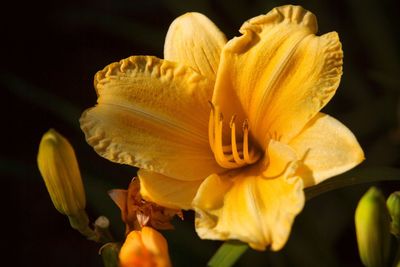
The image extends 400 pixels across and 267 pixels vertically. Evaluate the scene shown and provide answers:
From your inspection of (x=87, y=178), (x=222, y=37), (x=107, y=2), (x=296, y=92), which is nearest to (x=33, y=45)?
(x=107, y=2)

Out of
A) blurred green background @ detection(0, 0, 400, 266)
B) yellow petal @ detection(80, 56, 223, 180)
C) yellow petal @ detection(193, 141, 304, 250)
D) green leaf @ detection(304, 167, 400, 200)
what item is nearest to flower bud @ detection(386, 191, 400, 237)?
green leaf @ detection(304, 167, 400, 200)

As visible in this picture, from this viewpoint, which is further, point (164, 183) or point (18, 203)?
point (18, 203)

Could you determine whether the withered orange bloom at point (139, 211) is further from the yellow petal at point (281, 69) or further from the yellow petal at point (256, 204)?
the yellow petal at point (281, 69)

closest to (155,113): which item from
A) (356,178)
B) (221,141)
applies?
(221,141)

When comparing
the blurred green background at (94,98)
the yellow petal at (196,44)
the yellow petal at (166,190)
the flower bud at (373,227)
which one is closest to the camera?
the flower bud at (373,227)

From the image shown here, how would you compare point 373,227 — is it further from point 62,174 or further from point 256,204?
point 62,174

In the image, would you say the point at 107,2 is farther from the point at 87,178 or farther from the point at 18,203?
the point at 87,178

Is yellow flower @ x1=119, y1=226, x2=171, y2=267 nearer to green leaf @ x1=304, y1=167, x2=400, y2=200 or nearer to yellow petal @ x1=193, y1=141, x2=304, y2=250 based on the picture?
yellow petal @ x1=193, y1=141, x2=304, y2=250

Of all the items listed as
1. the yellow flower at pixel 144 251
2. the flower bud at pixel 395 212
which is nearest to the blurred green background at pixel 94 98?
the flower bud at pixel 395 212
